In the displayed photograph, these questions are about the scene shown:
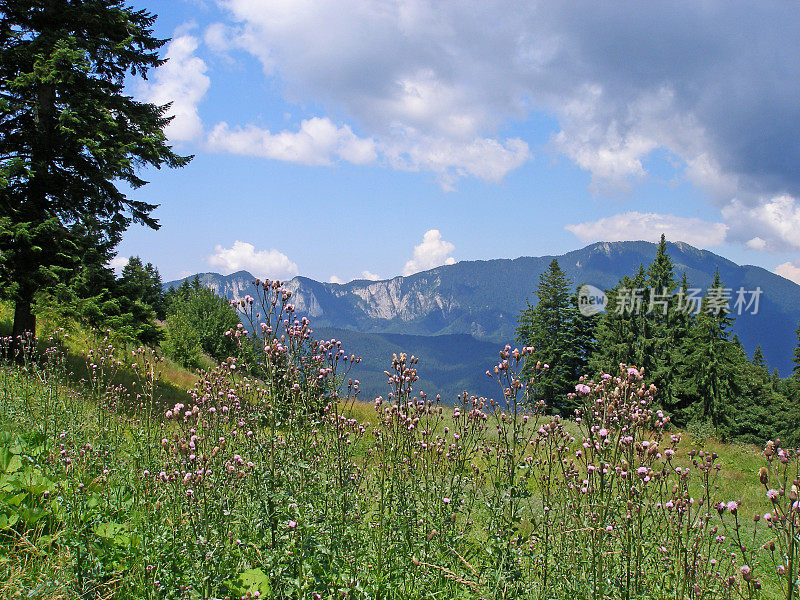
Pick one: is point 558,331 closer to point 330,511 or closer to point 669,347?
point 669,347

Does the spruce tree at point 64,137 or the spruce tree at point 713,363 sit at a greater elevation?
the spruce tree at point 64,137

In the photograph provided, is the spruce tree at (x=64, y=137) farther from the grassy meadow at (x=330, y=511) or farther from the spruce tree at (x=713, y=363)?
the spruce tree at (x=713, y=363)

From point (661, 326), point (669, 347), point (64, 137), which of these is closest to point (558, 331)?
point (661, 326)

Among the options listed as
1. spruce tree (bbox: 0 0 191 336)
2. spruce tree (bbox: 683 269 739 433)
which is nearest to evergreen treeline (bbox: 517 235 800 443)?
spruce tree (bbox: 683 269 739 433)

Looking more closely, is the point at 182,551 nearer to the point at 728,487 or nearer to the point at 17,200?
the point at 17,200

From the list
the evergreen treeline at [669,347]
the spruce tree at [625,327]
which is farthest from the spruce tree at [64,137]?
the spruce tree at [625,327]

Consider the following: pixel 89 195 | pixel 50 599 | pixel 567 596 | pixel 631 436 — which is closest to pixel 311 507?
pixel 50 599

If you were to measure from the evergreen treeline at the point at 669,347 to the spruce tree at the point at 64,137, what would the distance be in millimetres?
33691

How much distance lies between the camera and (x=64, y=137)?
452 inches

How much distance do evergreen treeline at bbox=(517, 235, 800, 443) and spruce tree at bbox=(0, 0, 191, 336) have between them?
33691mm

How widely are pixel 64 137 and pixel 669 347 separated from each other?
141ft

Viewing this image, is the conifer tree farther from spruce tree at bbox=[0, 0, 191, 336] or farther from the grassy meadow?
the grassy meadow

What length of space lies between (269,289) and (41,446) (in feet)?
9.65

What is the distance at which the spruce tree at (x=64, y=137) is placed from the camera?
10523 mm
